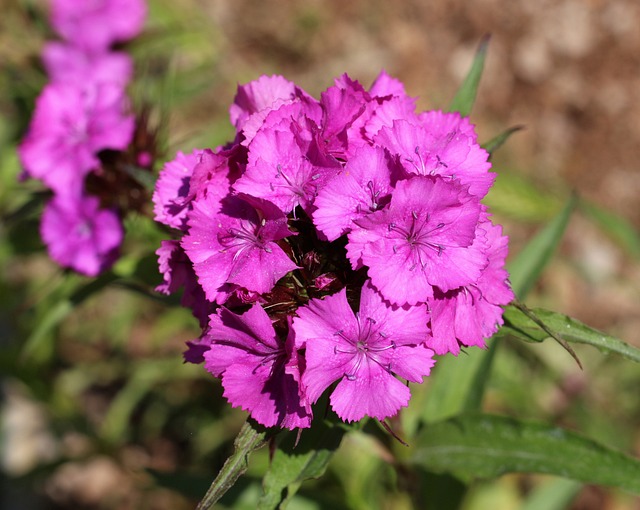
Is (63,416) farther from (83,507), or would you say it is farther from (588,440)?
(588,440)

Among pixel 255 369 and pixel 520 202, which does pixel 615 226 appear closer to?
pixel 520 202

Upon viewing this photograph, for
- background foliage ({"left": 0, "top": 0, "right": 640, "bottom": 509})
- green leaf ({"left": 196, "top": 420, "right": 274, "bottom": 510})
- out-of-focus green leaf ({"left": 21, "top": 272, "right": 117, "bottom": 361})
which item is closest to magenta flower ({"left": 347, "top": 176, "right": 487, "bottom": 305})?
green leaf ({"left": 196, "top": 420, "right": 274, "bottom": 510})

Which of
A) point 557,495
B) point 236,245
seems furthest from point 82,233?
point 557,495

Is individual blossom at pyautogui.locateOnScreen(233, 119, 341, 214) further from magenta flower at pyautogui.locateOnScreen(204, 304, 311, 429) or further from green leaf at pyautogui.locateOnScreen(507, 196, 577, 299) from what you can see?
green leaf at pyautogui.locateOnScreen(507, 196, 577, 299)

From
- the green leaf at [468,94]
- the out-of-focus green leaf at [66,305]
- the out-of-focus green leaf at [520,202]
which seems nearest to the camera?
the green leaf at [468,94]

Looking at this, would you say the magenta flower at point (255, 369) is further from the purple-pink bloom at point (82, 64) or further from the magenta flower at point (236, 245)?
the purple-pink bloom at point (82, 64)

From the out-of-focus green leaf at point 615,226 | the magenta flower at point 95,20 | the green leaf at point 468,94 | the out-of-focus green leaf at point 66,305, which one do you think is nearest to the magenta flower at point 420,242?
the green leaf at point 468,94
